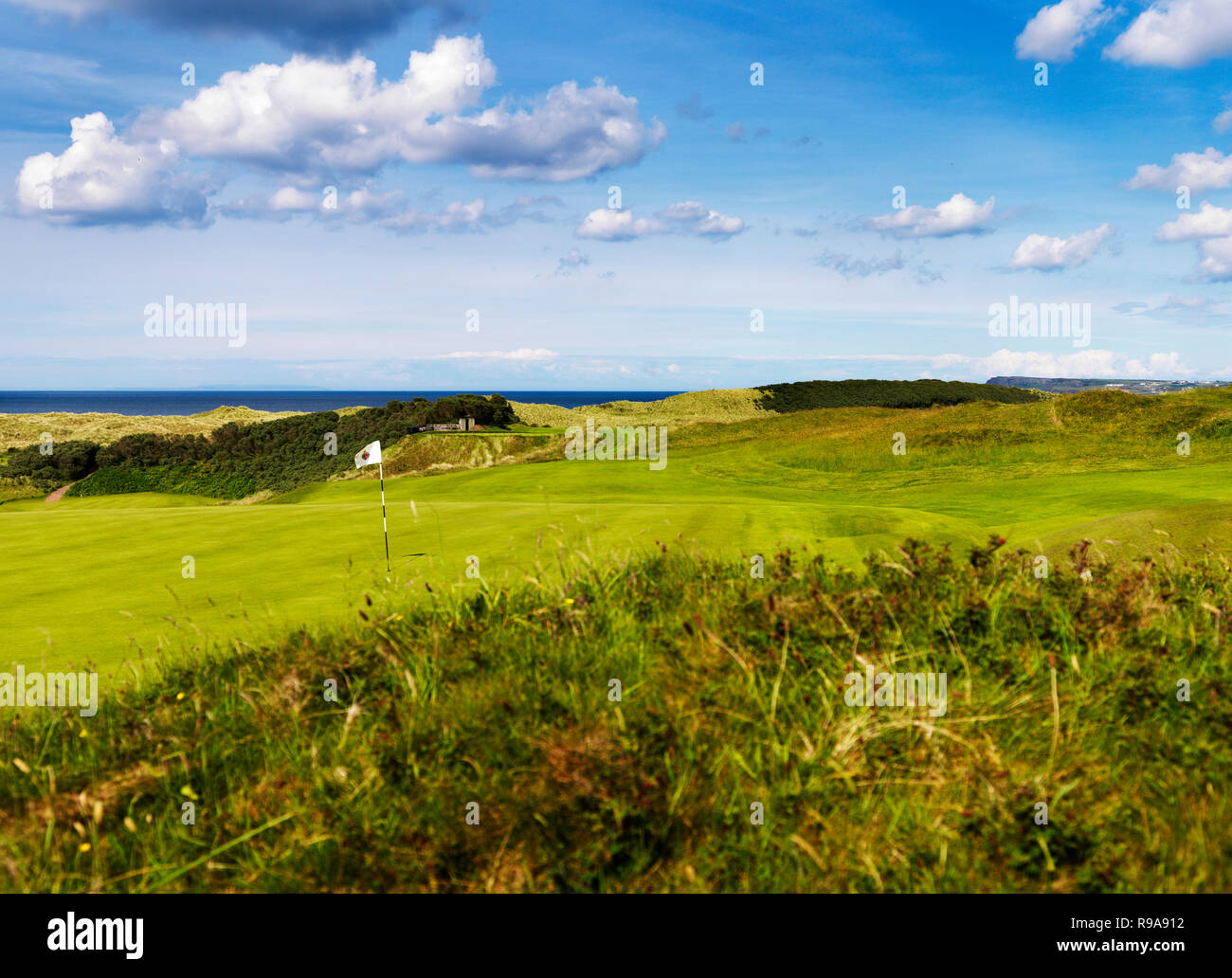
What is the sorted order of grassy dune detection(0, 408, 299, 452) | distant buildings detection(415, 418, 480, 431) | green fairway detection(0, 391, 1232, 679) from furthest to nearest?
grassy dune detection(0, 408, 299, 452)
distant buildings detection(415, 418, 480, 431)
green fairway detection(0, 391, 1232, 679)

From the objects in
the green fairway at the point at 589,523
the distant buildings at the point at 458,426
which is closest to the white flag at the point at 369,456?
the green fairway at the point at 589,523

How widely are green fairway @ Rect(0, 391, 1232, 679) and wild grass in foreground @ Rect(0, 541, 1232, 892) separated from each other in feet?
5.23

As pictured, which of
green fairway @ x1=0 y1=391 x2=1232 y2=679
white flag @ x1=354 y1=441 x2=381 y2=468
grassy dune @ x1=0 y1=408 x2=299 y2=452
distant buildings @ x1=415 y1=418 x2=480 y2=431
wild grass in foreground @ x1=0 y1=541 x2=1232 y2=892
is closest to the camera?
wild grass in foreground @ x1=0 y1=541 x2=1232 y2=892

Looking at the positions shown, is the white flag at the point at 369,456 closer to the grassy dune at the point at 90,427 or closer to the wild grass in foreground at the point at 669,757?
the wild grass in foreground at the point at 669,757

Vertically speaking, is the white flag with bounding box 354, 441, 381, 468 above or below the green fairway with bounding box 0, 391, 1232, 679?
above

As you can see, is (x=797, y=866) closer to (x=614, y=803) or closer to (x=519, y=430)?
(x=614, y=803)

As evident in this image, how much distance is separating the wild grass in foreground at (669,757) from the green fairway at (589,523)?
62.8 inches

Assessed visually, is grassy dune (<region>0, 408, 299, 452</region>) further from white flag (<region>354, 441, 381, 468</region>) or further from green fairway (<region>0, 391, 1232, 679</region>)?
white flag (<region>354, 441, 381, 468</region>)

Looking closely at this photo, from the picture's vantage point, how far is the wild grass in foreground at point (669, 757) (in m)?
3.46

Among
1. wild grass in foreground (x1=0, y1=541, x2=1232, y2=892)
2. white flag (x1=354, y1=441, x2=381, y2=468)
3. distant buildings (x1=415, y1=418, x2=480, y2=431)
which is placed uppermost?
distant buildings (x1=415, y1=418, x2=480, y2=431)

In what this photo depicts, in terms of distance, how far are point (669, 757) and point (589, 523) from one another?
9.48 meters

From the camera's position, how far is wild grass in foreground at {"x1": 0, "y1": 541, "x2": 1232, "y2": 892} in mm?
3455

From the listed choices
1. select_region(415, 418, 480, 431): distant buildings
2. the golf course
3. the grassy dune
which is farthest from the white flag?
the grassy dune

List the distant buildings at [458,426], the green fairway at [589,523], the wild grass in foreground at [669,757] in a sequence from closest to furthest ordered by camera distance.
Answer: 1. the wild grass in foreground at [669,757]
2. the green fairway at [589,523]
3. the distant buildings at [458,426]
